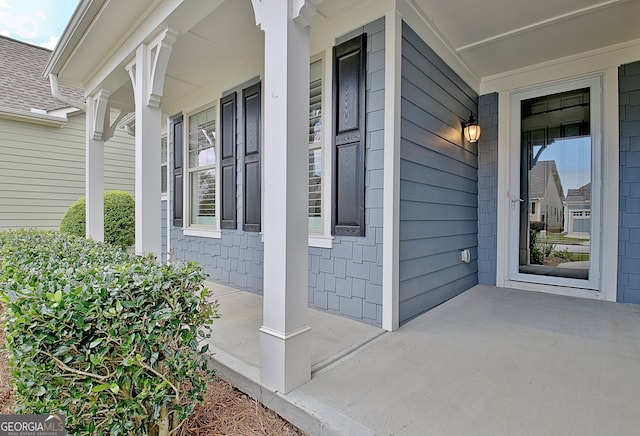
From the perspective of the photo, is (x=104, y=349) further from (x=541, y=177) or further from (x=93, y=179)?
(x=541, y=177)

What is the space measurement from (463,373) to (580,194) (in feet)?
9.82

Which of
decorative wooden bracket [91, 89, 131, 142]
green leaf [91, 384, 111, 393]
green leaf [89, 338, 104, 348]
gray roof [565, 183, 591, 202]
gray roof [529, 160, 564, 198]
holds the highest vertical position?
decorative wooden bracket [91, 89, 131, 142]

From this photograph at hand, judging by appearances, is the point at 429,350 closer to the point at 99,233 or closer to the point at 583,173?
the point at 583,173

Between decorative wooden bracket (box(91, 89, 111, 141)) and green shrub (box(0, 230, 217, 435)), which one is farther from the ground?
decorative wooden bracket (box(91, 89, 111, 141))

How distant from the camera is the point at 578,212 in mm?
A: 3621

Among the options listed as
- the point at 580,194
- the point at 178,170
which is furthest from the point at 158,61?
the point at 580,194

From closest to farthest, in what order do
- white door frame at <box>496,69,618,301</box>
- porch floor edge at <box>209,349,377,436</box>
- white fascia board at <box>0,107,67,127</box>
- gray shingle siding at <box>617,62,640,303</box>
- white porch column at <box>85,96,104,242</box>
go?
1. porch floor edge at <box>209,349,377,436</box>
2. gray shingle siding at <box>617,62,640,303</box>
3. white door frame at <box>496,69,618,301</box>
4. white porch column at <box>85,96,104,242</box>
5. white fascia board at <box>0,107,67,127</box>

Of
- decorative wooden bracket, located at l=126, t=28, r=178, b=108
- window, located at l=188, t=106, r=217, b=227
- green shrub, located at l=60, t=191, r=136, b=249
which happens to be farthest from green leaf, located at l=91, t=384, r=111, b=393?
green shrub, located at l=60, t=191, r=136, b=249

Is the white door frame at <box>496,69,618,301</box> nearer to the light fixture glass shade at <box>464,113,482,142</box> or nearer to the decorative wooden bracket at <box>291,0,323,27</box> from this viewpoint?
the light fixture glass shade at <box>464,113,482,142</box>

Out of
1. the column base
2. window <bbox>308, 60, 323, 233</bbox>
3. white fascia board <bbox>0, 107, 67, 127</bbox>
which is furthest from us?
white fascia board <bbox>0, 107, 67, 127</bbox>

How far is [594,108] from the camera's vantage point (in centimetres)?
350

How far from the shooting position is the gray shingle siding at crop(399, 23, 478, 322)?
9.05 ft

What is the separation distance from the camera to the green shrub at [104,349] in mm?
1190

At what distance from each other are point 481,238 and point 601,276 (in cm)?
125
